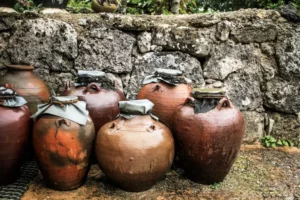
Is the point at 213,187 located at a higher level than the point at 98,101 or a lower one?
lower

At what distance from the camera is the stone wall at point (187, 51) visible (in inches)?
132

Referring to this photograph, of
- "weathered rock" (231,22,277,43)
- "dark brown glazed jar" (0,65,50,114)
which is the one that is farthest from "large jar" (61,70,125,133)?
"weathered rock" (231,22,277,43)

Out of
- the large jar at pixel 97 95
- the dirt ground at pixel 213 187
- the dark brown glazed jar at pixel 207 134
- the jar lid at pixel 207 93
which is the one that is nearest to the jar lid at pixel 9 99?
the large jar at pixel 97 95

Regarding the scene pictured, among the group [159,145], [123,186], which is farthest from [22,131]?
[159,145]

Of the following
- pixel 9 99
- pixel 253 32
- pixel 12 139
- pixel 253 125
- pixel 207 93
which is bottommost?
pixel 253 125

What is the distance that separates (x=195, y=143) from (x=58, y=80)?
174 centimetres

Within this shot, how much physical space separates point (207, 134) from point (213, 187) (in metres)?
0.49

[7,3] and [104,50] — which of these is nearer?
[104,50]

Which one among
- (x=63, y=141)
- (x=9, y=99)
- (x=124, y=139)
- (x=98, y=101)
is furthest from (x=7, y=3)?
(x=124, y=139)

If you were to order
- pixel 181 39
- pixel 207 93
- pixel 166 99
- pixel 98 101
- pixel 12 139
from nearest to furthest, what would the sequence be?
pixel 12 139, pixel 207 93, pixel 98 101, pixel 166 99, pixel 181 39

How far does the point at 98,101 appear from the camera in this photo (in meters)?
2.80

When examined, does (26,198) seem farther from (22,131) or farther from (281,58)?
(281,58)

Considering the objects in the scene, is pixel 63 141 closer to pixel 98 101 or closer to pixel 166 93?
pixel 98 101

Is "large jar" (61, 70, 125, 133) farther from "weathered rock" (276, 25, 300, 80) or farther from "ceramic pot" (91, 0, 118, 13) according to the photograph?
"weathered rock" (276, 25, 300, 80)
